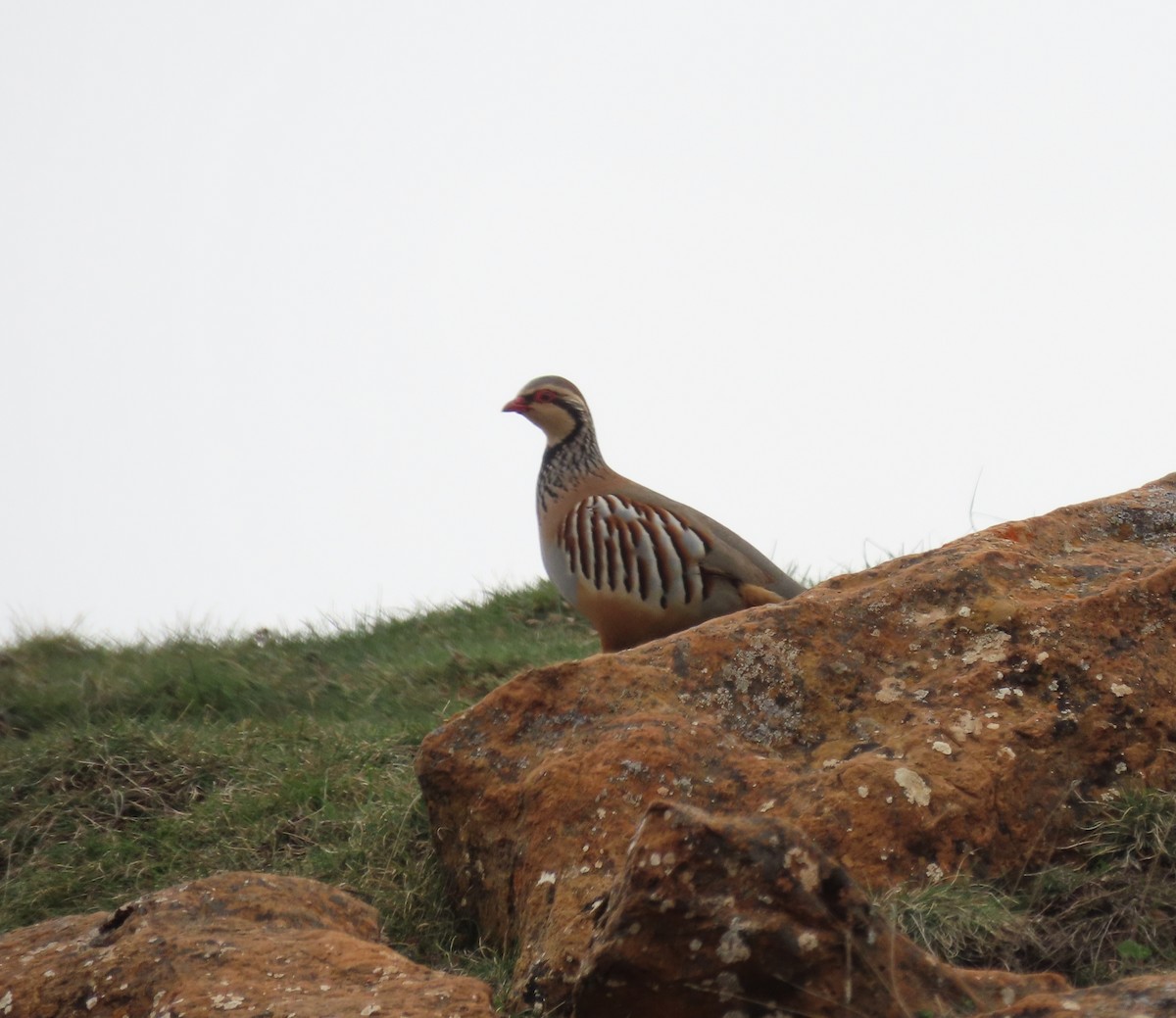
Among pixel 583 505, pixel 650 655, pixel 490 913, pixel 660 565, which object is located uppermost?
pixel 583 505

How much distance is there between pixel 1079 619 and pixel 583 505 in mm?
2938

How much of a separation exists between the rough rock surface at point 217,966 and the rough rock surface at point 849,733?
15.4 inches

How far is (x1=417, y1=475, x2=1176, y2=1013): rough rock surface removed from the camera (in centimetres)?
291

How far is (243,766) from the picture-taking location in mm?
4523

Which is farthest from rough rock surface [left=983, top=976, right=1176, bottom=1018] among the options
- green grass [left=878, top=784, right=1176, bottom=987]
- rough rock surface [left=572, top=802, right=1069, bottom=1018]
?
green grass [left=878, top=784, right=1176, bottom=987]

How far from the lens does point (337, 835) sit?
393cm

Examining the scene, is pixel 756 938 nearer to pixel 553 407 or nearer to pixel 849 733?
pixel 849 733

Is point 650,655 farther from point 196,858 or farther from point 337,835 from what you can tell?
point 196,858

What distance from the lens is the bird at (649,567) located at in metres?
5.61

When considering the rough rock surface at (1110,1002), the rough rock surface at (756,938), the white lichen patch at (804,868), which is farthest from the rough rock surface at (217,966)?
the rough rock surface at (1110,1002)

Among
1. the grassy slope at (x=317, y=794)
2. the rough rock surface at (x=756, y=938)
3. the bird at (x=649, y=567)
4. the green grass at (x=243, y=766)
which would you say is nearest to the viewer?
the rough rock surface at (x=756, y=938)

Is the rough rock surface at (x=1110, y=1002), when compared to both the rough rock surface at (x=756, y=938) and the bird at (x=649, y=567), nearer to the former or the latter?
the rough rock surface at (x=756, y=938)

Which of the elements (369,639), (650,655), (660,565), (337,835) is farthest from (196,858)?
(369,639)

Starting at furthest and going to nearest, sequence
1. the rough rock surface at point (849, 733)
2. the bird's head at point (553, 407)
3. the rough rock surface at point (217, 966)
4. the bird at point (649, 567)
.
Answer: the bird's head at point (553, 407)
the bird at point (649, 567)
the rough rock surface at point (849, 733)
the rough rock surface at point (217, 966)
